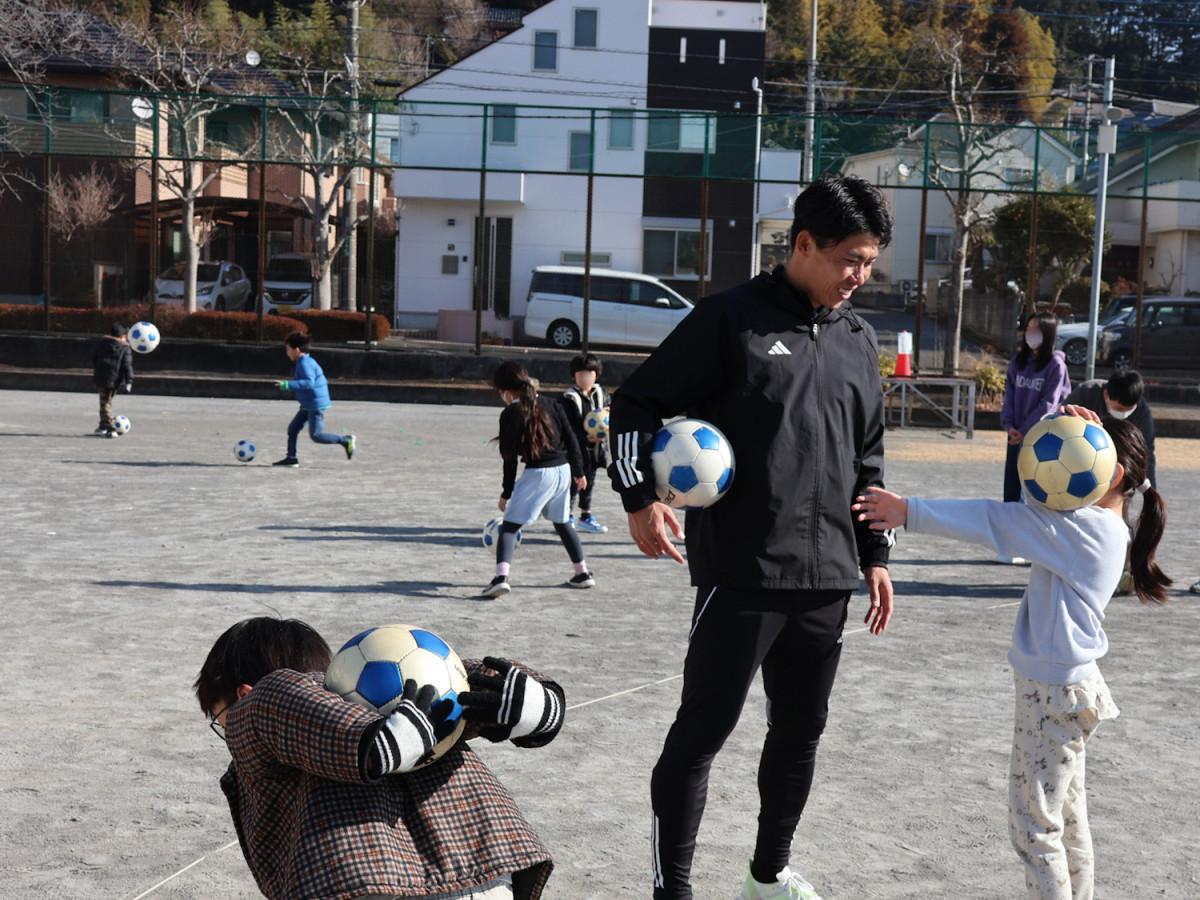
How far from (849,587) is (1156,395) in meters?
23.9

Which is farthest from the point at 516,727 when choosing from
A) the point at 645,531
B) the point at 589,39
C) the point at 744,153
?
the point at 589,39

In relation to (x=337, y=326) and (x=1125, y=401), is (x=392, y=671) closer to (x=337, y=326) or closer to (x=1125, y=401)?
(x=1125, y=401)

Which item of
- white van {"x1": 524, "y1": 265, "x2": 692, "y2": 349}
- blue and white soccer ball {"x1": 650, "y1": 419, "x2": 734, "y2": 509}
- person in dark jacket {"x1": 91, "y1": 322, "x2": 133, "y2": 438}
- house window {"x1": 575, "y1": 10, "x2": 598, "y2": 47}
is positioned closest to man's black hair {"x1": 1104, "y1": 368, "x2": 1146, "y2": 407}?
blue and white soccer ball {"x1": 650, "y1": 419, "x2": 734, "y2": 509}

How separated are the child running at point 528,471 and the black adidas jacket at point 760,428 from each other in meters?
4.89

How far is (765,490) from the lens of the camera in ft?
11.9

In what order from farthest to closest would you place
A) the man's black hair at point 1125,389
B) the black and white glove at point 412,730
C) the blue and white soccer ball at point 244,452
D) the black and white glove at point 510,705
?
the blue and white soccer ball at point 244,452
the man's black hair at point 1125,389
the black and white glove at point 510,705
the black and white glove at point 412,730

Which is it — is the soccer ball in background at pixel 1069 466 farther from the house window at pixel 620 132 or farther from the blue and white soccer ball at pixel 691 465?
the house window at pixel 620 132

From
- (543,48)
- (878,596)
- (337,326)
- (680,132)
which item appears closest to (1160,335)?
(680,132)

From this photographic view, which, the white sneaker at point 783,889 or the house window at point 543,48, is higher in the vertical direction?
the house window at point 543,48

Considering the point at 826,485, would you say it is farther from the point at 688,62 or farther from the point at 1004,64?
the point at 1004,64

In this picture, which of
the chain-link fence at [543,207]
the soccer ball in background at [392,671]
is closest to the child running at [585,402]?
the soccer ball in background at [392,671]

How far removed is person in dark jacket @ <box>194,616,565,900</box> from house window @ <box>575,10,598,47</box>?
4463 centimetres

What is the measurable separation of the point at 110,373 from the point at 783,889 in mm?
14984

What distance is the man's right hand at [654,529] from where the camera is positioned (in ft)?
11.7
